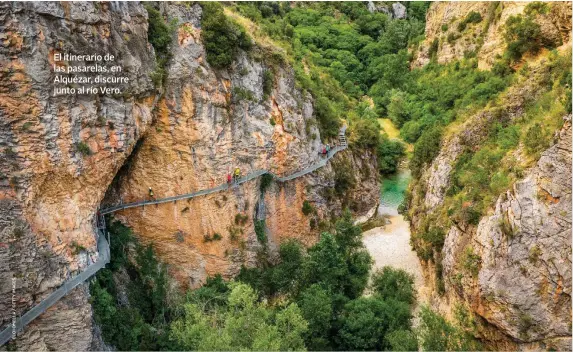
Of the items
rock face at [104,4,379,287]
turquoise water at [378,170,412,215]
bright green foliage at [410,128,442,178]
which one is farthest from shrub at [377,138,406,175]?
rock face at [104,4,379,287]

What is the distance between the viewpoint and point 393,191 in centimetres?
4669

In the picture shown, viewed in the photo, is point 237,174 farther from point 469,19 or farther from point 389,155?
point 469,19

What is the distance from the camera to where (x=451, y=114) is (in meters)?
35.6

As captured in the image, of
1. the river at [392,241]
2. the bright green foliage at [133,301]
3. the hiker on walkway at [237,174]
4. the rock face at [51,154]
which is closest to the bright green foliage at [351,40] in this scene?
the river at [392,241]

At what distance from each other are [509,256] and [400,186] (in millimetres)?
29164

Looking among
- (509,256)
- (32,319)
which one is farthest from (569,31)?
(32,319)

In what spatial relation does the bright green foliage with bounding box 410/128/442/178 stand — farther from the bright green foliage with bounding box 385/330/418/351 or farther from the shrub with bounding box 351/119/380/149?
the bright green foliage with bounding box 385/330/418/351

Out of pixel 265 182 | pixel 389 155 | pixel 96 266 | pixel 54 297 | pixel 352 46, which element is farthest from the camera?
pixel 352 46

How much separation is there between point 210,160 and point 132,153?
4279 millimetres

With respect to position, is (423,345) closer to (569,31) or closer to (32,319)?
(32,319)

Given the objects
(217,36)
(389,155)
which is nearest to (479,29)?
(389,155)

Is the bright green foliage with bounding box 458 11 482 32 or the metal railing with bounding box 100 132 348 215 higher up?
the bright green foliage with bounding box 458 11 482 32

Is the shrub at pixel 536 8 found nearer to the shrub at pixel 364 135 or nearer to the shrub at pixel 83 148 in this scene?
the shrub at pixel 364 135

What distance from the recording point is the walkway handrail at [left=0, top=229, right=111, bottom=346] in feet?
57.2
